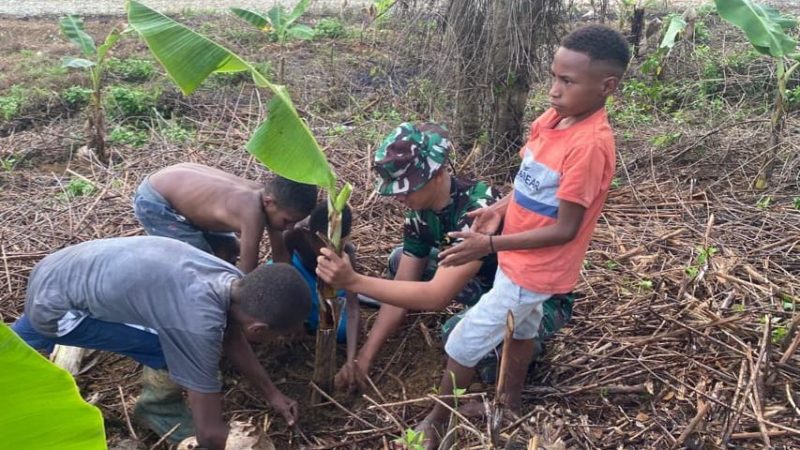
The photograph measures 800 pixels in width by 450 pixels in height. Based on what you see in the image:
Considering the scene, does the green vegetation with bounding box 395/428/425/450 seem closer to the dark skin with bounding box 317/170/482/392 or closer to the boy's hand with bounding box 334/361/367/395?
the dark skin with bounding box 317/170/482/392

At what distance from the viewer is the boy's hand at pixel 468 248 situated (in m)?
2.43

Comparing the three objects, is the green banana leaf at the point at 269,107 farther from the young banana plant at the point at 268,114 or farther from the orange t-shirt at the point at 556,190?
the orange t-shirt at the point at 556,190

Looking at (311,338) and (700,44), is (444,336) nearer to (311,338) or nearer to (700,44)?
A: (311,338)

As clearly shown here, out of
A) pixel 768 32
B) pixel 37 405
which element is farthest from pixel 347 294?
pixel 768 32

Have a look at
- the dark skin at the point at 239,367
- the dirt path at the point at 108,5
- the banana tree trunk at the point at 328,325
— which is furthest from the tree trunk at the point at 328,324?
the dirt path at the point at 108,5

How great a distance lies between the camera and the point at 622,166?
5.29 m

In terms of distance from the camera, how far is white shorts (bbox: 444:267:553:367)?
258 cm

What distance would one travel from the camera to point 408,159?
8.77 feet

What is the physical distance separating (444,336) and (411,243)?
1.35ft

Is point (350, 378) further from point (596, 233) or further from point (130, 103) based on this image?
point (130, 103)

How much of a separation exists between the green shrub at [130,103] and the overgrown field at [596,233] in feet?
0.07

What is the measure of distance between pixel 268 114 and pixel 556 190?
1050mm

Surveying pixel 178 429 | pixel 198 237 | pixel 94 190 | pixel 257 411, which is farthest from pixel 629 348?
pixel 94 190

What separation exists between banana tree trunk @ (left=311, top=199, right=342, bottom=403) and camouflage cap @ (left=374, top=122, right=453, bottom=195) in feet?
0.84
